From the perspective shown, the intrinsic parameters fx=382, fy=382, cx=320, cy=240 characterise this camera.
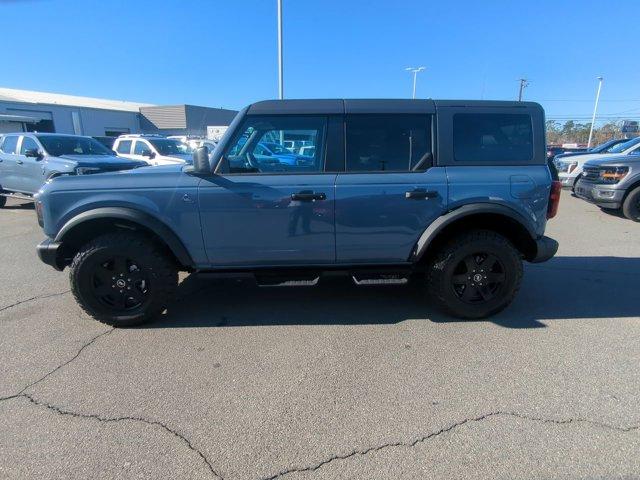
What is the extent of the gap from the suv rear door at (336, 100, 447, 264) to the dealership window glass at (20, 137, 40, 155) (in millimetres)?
9054

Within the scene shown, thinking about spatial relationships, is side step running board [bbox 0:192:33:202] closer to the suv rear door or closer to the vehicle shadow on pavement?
the vehicle shadow on pavement

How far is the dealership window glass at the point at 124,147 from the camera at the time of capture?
13203mm

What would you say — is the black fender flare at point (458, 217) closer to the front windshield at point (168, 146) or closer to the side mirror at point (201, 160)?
the side mirror at point (201, 160)

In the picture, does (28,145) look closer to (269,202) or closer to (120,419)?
(269,202)

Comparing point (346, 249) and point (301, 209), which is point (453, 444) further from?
point (301, 209)

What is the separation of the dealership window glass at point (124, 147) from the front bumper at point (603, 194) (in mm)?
13604

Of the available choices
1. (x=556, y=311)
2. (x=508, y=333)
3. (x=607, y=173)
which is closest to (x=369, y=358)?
(x=508, y=333)

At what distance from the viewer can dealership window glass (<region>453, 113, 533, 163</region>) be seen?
3.46 meters

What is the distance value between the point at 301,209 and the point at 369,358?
1344 millimetres

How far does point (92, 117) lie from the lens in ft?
125

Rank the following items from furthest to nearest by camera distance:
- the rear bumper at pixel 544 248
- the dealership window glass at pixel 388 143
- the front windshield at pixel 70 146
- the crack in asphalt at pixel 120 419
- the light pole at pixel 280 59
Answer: the light pole at pixel 280 59 → the front windshield at pixel 70 146 → the rear bumper at pixel 544 248 → the dealership window glass at pixel 388 143 → the crack in asphalt at pixel 120 419

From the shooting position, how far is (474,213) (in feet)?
10.9

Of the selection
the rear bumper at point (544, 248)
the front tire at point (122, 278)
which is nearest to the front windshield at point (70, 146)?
the front tire at point (122, 278)

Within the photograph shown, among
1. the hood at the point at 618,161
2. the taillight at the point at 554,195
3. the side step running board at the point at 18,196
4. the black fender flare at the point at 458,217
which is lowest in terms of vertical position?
the side step running board at the point at 18,196
